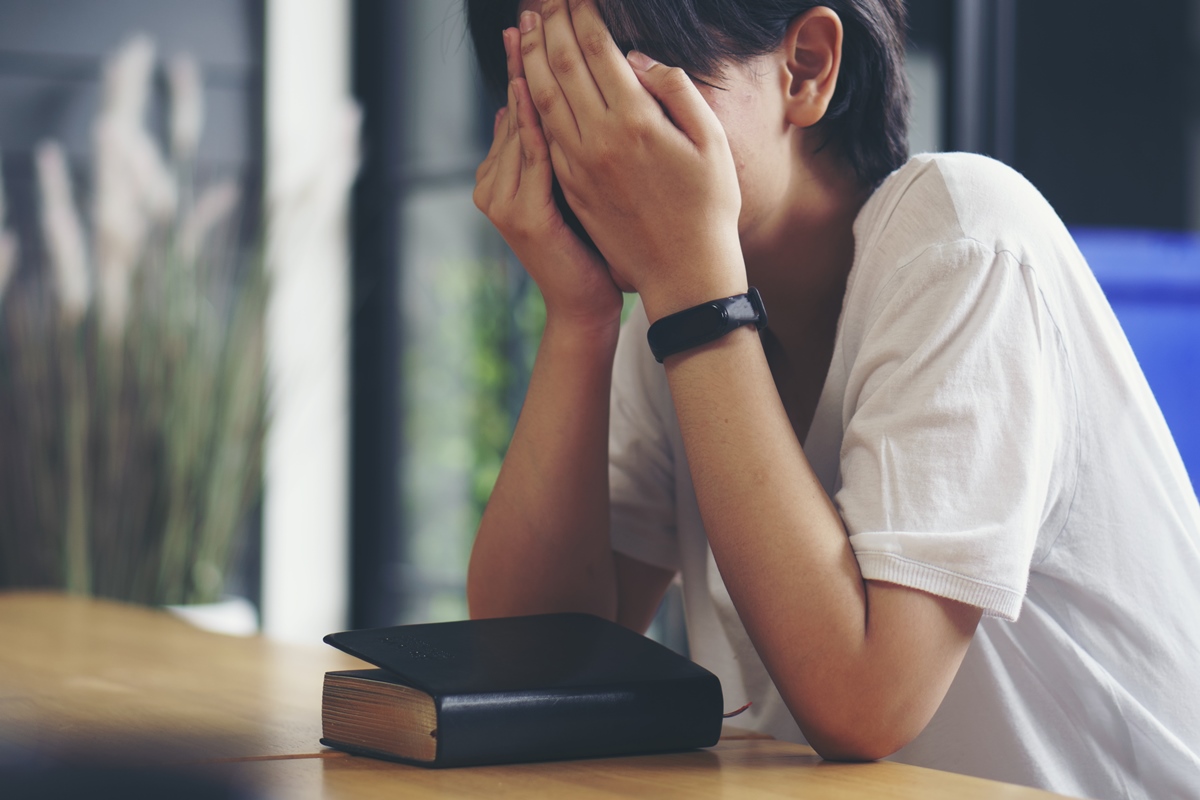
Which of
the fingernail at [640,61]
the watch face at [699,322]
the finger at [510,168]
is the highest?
the fingernail at [640,61]

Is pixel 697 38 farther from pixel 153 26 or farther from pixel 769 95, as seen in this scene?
pixel 153 26

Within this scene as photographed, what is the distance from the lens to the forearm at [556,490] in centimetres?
108

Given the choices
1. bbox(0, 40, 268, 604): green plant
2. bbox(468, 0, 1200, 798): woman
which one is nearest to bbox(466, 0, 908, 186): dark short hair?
bbox(468, 0, 1200, 798): woman

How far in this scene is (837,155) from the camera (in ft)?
3.59

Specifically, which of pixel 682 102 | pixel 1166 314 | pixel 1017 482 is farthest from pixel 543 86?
pixel 1166 314

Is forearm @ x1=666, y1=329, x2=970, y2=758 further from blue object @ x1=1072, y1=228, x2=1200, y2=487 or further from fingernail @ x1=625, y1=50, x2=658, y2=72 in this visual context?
blue object @ x1=1072, y1=228, x2=1200, y2=487

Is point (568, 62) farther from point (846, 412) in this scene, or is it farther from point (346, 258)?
point (346, 258)

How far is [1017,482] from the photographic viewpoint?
77 cm

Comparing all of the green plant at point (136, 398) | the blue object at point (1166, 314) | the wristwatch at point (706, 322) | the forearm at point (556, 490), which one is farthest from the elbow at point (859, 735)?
the green plant at point (136, 398)

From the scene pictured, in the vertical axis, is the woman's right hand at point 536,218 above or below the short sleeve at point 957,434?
above

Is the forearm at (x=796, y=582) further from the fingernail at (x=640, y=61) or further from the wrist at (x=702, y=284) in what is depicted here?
the fingernail at (x=640, y=61)

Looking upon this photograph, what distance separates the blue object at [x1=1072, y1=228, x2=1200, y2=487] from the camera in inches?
53.1

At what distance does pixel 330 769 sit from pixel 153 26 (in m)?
3.34

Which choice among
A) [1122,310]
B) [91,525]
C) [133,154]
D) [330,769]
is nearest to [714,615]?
[330,769]
